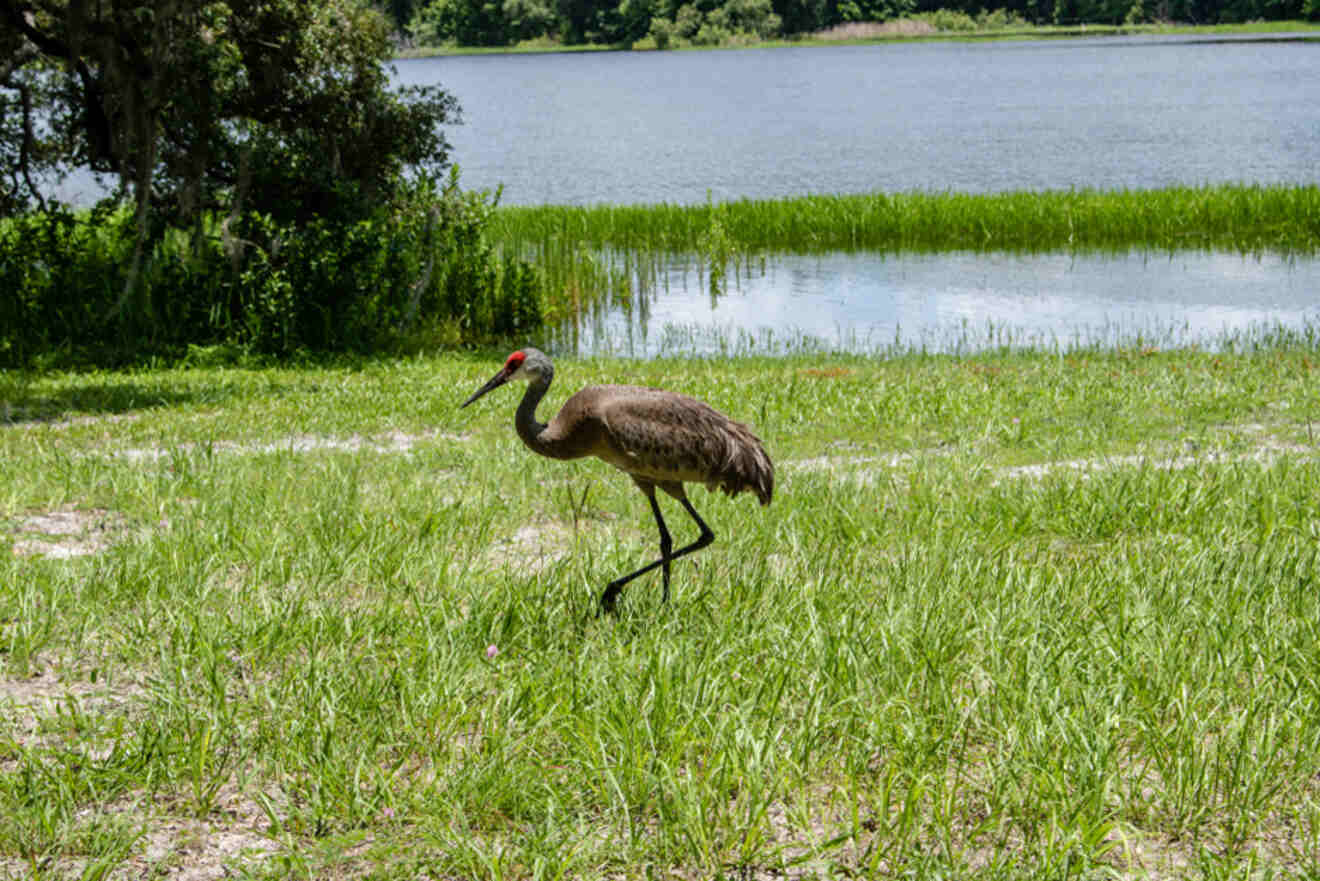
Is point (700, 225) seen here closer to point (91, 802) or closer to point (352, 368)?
point (352, 368)

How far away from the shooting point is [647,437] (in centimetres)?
556

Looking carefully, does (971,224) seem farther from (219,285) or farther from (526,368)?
(526,368)

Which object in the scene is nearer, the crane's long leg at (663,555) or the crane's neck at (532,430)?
the crane's long leg at (663,555)

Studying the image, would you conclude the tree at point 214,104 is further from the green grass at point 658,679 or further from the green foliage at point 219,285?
the green grass at point 658,679

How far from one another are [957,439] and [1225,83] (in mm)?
61333

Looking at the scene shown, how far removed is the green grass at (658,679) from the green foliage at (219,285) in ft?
24.6

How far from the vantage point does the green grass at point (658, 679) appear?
380cm

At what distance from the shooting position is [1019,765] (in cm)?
403

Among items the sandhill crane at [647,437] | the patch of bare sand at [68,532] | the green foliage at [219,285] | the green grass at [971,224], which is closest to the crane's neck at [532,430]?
the sandhill crane at [647,437]

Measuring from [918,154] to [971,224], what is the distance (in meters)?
17.3

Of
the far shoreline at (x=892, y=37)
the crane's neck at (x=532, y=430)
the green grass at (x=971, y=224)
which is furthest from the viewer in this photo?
the far shoreline at (x=892, y=37)

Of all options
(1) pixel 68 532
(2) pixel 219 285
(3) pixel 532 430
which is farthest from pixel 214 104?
(3) pixel 532 430

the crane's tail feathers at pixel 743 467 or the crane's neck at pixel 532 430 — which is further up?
the crane's neck at pixel 532 430

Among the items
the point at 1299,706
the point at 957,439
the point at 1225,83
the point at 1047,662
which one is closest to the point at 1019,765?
the point at 1047,662
